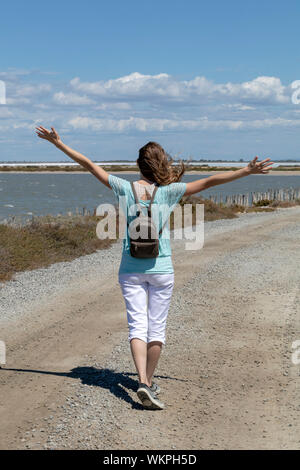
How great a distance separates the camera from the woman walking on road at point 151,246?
14.4ft

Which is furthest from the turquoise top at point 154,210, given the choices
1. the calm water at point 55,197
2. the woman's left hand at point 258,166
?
the calm water at point 55,197

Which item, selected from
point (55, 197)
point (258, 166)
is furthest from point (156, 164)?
point (55, 197)

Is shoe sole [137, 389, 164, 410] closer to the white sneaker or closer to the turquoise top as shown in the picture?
the white sneaker

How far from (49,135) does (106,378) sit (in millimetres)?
2483

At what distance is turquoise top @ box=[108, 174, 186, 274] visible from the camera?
4.43 m

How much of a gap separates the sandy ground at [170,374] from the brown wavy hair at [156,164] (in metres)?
1.99

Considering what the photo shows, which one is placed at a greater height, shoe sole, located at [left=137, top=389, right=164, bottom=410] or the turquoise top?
the turquoise top

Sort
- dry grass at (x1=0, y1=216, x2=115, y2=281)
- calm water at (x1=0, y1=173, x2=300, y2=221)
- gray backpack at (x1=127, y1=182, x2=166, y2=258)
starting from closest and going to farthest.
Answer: gray backpack at (x1=127, y1=182, x2=166, y2=258) → dry grass at (x1=0, y1=216, x2=115, y2=281) → calm water at (x1=0, y1=173, x2=300, y2=221)

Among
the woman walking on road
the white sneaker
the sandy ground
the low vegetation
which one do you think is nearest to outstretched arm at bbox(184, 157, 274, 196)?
the woman walking on road

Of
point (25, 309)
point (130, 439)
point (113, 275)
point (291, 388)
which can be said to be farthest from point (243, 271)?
point (130, 439)

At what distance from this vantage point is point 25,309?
28.5ft

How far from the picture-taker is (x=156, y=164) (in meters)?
4.36

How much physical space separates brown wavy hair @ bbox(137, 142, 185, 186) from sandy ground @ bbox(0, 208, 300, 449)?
199 centimetres

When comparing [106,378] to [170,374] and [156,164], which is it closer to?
[170,374]
